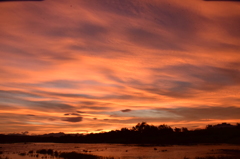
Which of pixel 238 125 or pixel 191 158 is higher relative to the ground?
pixel 238 125

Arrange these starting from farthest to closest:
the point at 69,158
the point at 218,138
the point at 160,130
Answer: the point at 160,130 → the point at 218,138 → the point at 69,158

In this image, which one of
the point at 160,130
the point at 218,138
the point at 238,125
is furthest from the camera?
the point at 160,130

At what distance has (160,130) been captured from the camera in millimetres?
195000

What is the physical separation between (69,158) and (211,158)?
87.8ft

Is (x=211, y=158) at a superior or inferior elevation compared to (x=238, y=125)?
inferior

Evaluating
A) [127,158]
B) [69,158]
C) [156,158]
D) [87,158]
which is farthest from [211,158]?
[69,158]

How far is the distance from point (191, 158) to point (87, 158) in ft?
61.9

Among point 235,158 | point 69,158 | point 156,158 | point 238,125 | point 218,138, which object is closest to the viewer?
point 235,158

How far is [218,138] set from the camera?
118312mm

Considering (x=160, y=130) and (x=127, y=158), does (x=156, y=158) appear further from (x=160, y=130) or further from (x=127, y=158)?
(x=160, y=130)

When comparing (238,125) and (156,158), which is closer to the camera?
(156,158)

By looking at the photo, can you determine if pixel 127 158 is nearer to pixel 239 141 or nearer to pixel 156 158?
pixel 156 158

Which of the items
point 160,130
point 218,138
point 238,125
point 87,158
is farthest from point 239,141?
point 160,130

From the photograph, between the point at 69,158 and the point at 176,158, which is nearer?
the point at 176,158
